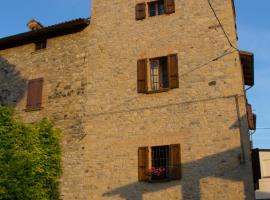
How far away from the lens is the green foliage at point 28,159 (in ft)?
40.9

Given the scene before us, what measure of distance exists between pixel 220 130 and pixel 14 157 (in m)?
6.40

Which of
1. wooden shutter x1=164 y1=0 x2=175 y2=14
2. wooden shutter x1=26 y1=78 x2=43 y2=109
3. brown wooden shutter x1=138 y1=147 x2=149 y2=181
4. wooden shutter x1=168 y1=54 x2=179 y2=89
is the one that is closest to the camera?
brown wooden shutter x1=138 y1=147 x2=149 y2=181

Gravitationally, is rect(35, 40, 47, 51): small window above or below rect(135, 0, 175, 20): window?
below

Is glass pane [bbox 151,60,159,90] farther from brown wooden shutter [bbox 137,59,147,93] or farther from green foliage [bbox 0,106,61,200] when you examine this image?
green foliage [bbox 0,106,61,200]

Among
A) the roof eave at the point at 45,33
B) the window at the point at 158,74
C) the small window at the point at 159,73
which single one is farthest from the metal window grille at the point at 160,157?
the roof eave at the point at 45,33

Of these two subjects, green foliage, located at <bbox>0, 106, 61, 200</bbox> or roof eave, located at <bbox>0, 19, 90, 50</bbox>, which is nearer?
green foliage, located at <bbox>0, 106, 61, 200</bbox>

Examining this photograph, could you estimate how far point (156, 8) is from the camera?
14.2 meters

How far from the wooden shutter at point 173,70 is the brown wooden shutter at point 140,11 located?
6.56 ft

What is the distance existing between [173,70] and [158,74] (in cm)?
68

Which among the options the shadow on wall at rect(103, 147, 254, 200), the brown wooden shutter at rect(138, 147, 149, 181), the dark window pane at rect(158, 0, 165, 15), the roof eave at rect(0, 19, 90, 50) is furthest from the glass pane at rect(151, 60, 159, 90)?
the roof eave at rect(0, 19, 90, 50)

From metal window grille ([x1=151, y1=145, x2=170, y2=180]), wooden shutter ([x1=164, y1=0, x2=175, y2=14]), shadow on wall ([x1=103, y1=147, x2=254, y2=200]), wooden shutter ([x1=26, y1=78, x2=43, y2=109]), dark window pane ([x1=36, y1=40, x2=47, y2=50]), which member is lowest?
shadow on wall ([x1=103, y1=147, x2=254, y2=200])

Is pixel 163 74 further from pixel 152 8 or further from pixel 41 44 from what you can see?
pixel 41 44

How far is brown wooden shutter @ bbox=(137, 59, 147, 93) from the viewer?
13.1 meters

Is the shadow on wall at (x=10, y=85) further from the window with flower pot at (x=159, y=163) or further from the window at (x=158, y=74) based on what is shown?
the window with flower pot at (x=159, y=163)
